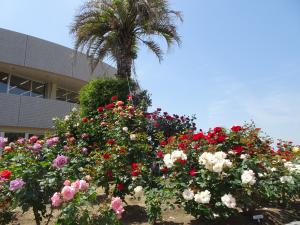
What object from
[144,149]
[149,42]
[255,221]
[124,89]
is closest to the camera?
[255,221]

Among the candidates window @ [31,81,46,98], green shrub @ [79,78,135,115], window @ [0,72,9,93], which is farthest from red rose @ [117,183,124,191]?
window @ [31,81,46,98]

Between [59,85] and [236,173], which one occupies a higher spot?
[59,85]

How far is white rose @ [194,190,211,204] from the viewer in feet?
14.5

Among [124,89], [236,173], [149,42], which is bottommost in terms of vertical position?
[236,173]

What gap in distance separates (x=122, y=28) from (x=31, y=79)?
10.7 m

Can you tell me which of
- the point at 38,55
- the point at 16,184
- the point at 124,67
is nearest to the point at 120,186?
the point at 16,184

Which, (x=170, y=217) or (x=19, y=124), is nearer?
(x=170, y=217)

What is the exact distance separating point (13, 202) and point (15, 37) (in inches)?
564

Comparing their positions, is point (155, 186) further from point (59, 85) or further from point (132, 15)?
point (59, 85)

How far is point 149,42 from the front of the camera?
13492mm

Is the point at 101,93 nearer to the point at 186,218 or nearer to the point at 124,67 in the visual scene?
the point at 124,67

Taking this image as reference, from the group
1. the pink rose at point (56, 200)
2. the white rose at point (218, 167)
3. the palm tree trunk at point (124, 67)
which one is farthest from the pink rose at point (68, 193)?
the palm tree trunk at point (124, 67)

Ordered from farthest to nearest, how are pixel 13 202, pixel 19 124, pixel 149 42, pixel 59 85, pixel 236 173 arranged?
pixel 59 85 < pixel 19 124 < pixel 149 42 < pixel 236 173 < pixel 13 202

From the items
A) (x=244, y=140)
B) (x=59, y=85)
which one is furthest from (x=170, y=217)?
(x=59, y=85)
